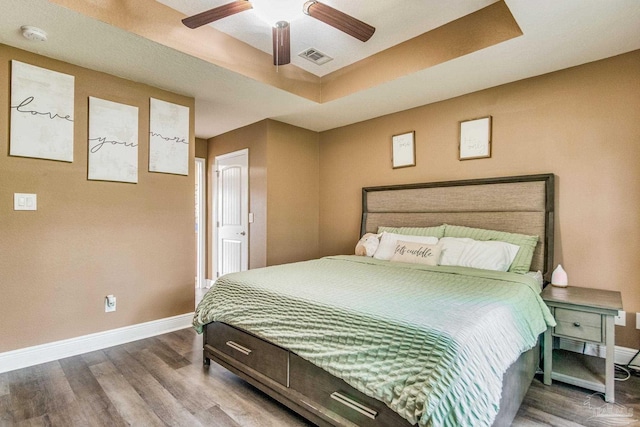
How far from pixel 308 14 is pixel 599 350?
3.16m

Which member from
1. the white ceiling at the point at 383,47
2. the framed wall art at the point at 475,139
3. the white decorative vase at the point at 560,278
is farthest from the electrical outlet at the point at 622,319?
the white ceiling at the point at 383,47

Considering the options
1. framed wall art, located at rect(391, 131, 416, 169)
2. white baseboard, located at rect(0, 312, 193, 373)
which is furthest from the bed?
framed wall art, located at rect(391, 131, 416, 169)

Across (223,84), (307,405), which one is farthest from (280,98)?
(307,405)

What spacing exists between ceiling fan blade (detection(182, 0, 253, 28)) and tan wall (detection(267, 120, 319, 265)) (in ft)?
6.87

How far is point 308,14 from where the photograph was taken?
6.27 ft

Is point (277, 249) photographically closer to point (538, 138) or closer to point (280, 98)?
point (280, 98)

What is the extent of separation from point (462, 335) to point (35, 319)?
3005 millimetres

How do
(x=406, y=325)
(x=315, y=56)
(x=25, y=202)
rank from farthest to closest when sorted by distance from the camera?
(x=315, y=56) < (x=25, y=202) < (x=406, y=325)

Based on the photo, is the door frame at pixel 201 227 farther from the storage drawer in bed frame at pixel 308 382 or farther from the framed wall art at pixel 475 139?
the framed wall art at pixel 475 139

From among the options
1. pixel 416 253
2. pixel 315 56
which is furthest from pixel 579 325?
pixel 315 56

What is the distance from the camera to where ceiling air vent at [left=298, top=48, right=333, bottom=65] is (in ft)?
9.55

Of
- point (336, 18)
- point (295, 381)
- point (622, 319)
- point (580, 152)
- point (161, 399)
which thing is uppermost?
point (336, 18)
